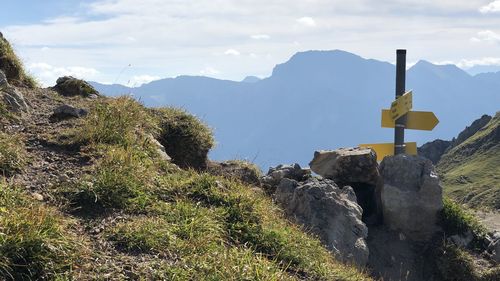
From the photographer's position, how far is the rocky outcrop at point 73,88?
14.6 metres

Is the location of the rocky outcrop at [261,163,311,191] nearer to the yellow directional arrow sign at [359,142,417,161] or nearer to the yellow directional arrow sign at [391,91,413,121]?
the yellow directional arrow sign at [359,142,417,161]

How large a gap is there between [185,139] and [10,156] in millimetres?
5434

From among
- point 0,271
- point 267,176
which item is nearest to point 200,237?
point 0,271

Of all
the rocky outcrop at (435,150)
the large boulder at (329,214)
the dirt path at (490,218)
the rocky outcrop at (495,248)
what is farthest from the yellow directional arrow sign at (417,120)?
the rocky outcrop at (435,150)

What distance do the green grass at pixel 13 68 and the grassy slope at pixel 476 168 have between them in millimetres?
123893

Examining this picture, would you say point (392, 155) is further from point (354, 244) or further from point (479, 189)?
point (479, 189)

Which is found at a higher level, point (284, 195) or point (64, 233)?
point (64, 233)

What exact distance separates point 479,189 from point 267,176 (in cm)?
14529

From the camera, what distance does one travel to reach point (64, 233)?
21.4ft

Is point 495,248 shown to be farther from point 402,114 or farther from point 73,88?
point 73,88

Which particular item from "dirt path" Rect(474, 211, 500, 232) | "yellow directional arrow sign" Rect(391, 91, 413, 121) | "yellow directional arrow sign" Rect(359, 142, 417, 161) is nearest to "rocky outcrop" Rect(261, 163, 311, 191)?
"yellow directional arrow sign" Rect(359, 142, 417, 161)

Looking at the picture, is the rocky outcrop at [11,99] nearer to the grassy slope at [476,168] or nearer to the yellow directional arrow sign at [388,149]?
the yellow directional arrow sign at [388,149]

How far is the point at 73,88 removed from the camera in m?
14.7

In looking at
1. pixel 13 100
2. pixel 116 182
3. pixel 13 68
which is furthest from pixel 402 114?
pixel 13 68
